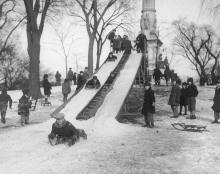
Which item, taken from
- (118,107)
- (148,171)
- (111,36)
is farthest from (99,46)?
(148,171)

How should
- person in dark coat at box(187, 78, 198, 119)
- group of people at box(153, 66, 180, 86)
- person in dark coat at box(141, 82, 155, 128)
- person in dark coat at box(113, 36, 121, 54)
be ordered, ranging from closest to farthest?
person in dark coat at box(141, 82, 155, 128) → person in dark coat at box(187, 78, 198, 119) → person in dark coat at box(113, 36, 121, 54) → group of people at box(153, 66, 180, 86)

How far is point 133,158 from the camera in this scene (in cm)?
958

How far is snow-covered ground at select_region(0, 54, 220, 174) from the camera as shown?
869 cm

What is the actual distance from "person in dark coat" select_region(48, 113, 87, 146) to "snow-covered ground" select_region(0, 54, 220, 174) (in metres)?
0.21

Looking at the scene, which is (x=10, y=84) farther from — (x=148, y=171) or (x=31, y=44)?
(x=148, y=171)

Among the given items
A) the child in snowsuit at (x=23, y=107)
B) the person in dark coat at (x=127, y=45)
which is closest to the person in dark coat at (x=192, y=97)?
the child in snowsuit at (x=23, y=107)

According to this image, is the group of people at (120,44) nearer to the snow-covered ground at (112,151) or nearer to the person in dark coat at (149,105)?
the snow-covered ground at (112,151)

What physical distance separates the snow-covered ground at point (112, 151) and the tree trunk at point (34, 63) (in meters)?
9.49

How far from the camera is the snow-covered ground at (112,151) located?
342 inches

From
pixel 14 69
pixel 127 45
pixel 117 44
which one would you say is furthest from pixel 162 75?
pixel 14 69

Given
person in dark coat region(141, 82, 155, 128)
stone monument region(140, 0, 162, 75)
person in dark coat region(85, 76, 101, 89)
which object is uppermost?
stone monument region(140, 0, 162, 75)

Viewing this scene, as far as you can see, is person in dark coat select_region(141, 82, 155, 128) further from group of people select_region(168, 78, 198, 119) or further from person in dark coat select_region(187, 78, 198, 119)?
person in dark coat select_region(187, 78, 198, 119)

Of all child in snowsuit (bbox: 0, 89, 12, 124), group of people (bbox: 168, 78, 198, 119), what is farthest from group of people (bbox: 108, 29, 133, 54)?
child in snowsuit (bbox: 0, 89, 12, 124)

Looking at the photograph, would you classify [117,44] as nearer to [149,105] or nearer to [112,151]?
[149,105]
